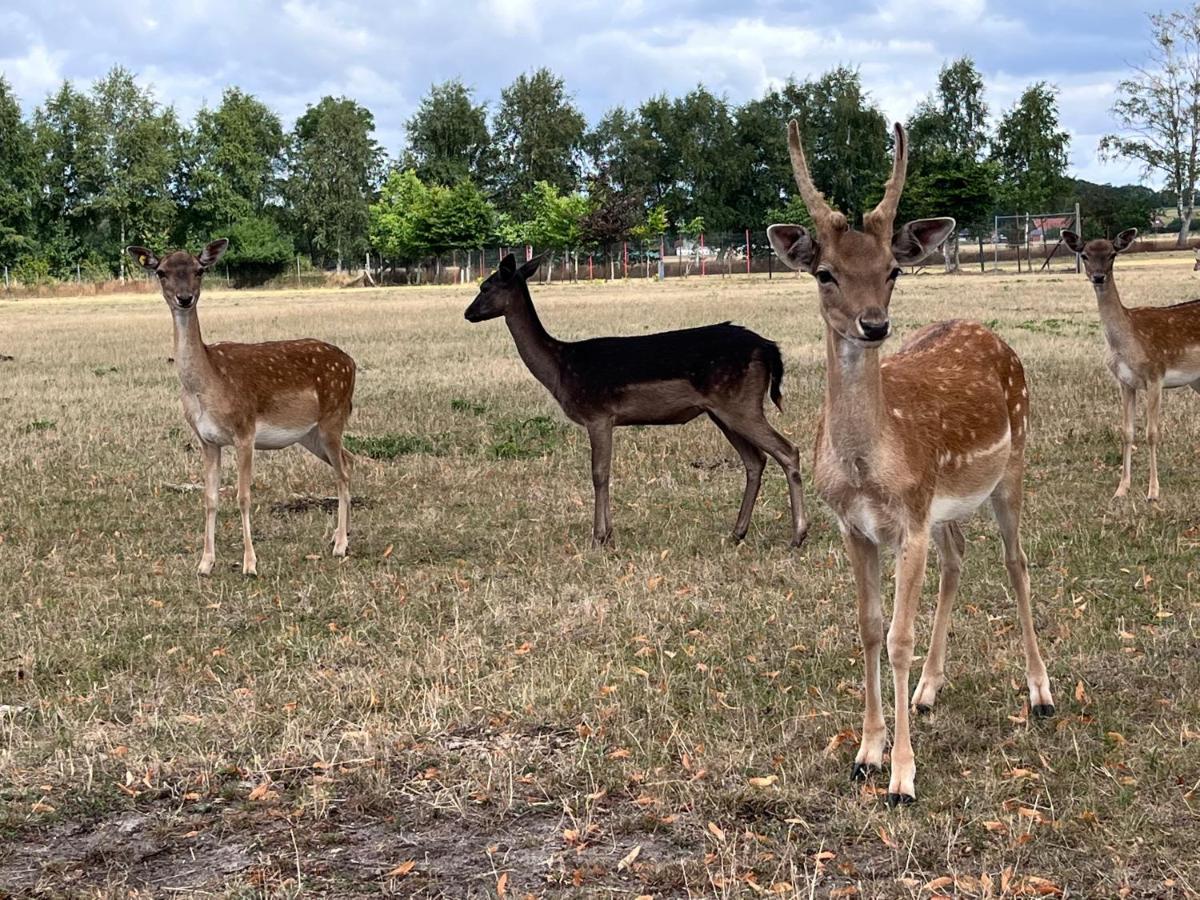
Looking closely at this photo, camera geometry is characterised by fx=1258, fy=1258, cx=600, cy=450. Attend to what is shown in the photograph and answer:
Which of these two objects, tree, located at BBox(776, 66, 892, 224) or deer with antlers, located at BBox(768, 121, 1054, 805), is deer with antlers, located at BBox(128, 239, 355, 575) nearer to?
deer with antlers, located at BBox(768, 121, 1054, 805)

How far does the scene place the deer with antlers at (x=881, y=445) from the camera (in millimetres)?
4242

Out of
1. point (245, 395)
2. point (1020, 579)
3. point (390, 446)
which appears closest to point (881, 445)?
point (1020, 579)

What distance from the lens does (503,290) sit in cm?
920

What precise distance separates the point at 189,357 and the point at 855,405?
4932 mm

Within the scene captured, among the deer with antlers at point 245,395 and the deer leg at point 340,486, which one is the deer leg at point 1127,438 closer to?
the deer leg at point 340,486

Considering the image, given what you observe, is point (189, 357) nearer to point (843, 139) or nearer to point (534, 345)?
point (534, 345)

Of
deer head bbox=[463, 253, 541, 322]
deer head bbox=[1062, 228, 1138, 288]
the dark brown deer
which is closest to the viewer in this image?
the dark brown deer

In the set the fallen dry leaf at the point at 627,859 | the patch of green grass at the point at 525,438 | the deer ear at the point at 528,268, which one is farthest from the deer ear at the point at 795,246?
the patch of green grass at the point at 525,438

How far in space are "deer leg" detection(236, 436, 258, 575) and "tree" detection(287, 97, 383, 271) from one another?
69967mm

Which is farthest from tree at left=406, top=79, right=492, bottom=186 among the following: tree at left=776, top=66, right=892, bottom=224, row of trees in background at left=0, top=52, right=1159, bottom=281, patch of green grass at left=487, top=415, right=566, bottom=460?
patch of green grass at left=487, top=415, right=566, bottom=460

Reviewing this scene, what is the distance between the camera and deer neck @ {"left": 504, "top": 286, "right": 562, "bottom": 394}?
8766 millimetres

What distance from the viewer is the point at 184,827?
4.12m

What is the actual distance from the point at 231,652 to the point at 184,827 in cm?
187

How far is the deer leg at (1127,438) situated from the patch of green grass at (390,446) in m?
5.45
